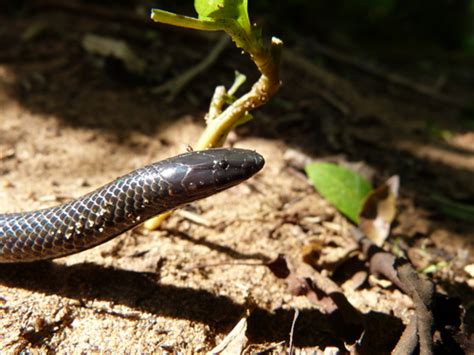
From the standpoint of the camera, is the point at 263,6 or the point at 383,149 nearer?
the point at 383,149

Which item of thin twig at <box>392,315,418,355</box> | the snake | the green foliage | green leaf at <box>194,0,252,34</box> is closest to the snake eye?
the snake

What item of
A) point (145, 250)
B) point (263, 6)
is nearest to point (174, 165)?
point (145, 250)

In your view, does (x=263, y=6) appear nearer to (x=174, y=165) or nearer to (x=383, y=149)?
(x=383, y=149)

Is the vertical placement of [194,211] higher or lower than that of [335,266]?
lower

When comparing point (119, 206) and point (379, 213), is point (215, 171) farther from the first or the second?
point (379, 213)

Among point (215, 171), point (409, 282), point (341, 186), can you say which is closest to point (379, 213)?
point (341, 186)

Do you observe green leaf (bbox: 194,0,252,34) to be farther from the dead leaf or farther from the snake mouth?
the dead leaf
